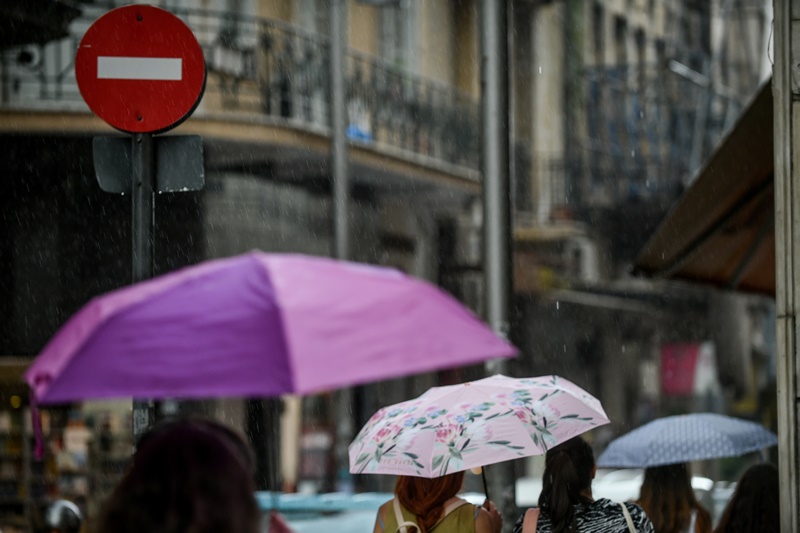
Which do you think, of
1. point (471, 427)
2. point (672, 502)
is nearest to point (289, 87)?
point (672, 502)

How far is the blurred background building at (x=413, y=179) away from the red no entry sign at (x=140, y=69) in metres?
1.81

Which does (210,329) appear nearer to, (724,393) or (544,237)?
(544,237)

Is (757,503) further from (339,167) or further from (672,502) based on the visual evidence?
(339,167)

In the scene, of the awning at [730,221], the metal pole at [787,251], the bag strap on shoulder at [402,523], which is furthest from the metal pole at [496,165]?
the metal pole at [787,251]

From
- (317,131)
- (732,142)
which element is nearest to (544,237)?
(317,131)

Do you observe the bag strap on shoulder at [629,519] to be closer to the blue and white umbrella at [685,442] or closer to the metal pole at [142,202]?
the blue and white umbrella at [685,442]

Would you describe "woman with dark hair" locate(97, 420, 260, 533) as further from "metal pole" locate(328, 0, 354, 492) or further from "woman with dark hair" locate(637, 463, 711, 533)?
"metal pole" locate(328, 0, 354, 492)

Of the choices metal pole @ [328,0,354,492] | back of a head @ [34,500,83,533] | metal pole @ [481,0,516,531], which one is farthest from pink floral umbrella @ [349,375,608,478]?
metal pole @ [328,0,354,492]

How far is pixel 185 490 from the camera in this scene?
3178 millimetres

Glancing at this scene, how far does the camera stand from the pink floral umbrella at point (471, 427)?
5.83m

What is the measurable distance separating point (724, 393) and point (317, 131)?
14257 mm

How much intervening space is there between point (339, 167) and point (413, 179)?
13.4 ft

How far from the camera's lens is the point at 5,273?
16.6 m

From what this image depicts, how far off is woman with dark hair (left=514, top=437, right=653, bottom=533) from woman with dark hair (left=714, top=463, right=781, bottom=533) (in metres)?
1.22
